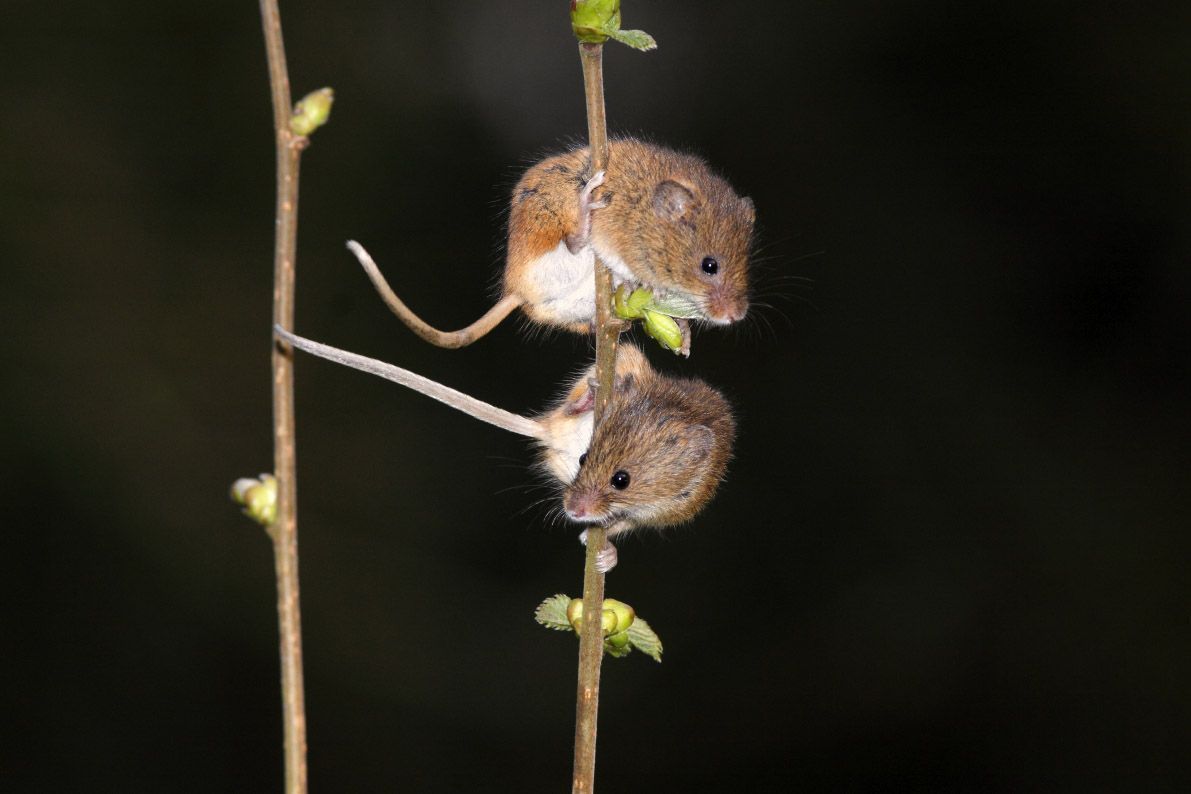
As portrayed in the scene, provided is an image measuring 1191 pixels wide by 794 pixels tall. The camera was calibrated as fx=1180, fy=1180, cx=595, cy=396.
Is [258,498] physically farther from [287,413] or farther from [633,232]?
[633,232]

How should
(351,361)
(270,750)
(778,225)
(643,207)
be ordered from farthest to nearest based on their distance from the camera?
(778,225) → (270,750) → (643,207) → (351,361)

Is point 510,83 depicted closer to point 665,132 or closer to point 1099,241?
point 665,132

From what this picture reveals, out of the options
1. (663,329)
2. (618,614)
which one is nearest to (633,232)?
(663,329)

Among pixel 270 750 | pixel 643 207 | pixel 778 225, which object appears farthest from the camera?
pixel 778 225

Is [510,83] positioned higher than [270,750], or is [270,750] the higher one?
[510,83]

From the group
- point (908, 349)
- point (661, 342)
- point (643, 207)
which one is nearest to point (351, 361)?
point (661, 342)

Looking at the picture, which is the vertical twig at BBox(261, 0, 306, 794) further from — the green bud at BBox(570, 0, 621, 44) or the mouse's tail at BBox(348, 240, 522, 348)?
the green bud at BBox(570, 0, 621, 44)

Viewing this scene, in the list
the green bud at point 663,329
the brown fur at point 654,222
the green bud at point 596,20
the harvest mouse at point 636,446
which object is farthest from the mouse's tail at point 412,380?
the brown fur at point 654,222

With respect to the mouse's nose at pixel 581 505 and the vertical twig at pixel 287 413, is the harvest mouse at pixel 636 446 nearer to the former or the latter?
the mouse's nose at pixel 581 505
